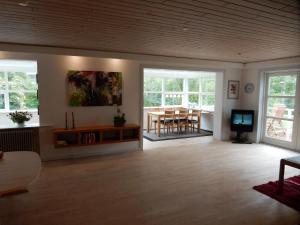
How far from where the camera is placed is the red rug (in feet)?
9.27

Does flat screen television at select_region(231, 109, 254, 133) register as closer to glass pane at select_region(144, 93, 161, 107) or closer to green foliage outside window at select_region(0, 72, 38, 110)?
glass pane at select_region(144, 93, 161, 107)

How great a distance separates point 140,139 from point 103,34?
278 centimetres

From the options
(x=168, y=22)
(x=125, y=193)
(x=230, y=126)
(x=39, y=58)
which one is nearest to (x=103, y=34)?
(x=168, y=22)

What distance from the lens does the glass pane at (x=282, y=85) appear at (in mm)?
5304

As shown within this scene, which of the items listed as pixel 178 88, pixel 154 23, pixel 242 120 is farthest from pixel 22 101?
pixel 242 120

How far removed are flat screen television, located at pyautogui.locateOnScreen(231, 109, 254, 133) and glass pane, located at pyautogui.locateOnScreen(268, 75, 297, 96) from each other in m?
0.81

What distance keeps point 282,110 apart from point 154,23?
4.71m

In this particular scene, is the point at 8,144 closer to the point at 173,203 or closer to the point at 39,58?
the point at 39,58

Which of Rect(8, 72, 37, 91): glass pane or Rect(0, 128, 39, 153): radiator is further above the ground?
Rect(8, 72, 37, 91): glass pane

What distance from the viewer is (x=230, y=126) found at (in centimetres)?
632

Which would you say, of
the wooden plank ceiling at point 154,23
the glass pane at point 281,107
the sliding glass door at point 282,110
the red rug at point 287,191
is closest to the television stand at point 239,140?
the sliding glass door at point 282,110

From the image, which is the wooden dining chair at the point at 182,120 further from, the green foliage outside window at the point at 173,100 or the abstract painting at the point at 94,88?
the abstract painting at the point at 94,88

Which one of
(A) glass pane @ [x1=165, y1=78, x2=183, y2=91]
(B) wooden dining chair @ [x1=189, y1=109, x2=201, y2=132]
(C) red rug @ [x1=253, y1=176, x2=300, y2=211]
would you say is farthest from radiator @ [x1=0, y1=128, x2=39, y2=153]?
(A) glass pane @ [x1=165, y1=78, x2=183, y2=91]

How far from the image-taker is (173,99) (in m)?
8.67
